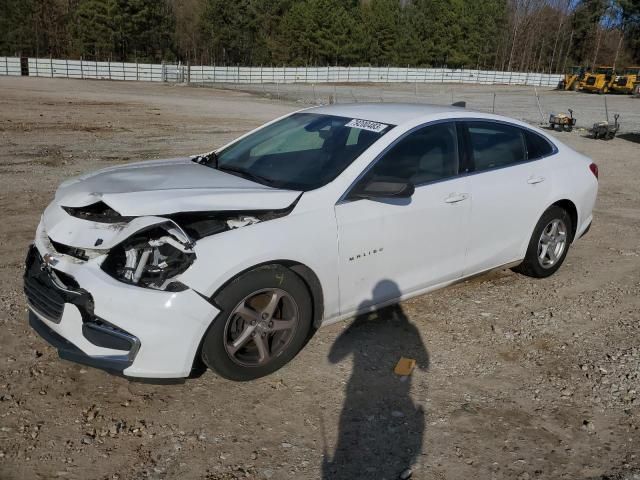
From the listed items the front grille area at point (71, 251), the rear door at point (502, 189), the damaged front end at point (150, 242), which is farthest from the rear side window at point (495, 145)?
the front grille area at point (71, 251)

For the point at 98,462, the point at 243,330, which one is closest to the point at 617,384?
the point at 243,330

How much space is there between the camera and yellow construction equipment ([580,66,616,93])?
4725 centimetres

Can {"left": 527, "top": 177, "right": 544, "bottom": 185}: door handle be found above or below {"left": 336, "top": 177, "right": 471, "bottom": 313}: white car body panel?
above

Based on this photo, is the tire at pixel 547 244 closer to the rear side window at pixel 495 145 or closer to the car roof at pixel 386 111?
the rear side window at pixel 495 145

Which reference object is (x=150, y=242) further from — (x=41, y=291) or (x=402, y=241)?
(x=402, y=241)

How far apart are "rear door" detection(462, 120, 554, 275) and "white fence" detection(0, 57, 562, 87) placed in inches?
2012

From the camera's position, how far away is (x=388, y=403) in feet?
Answer: 11.4

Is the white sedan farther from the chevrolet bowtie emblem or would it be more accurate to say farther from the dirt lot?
the dirt lot

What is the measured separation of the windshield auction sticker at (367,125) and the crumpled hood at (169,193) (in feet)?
3.01

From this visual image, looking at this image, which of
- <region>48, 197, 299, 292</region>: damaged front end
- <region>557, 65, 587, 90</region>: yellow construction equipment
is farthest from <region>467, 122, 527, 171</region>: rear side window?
<region>557, 65, 587, 90</region>: yellow construction equipment

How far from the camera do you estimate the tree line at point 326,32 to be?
6900 cm

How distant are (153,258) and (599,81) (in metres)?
51.7

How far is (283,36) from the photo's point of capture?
80.9 m

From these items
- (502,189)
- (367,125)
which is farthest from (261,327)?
(502,189)
